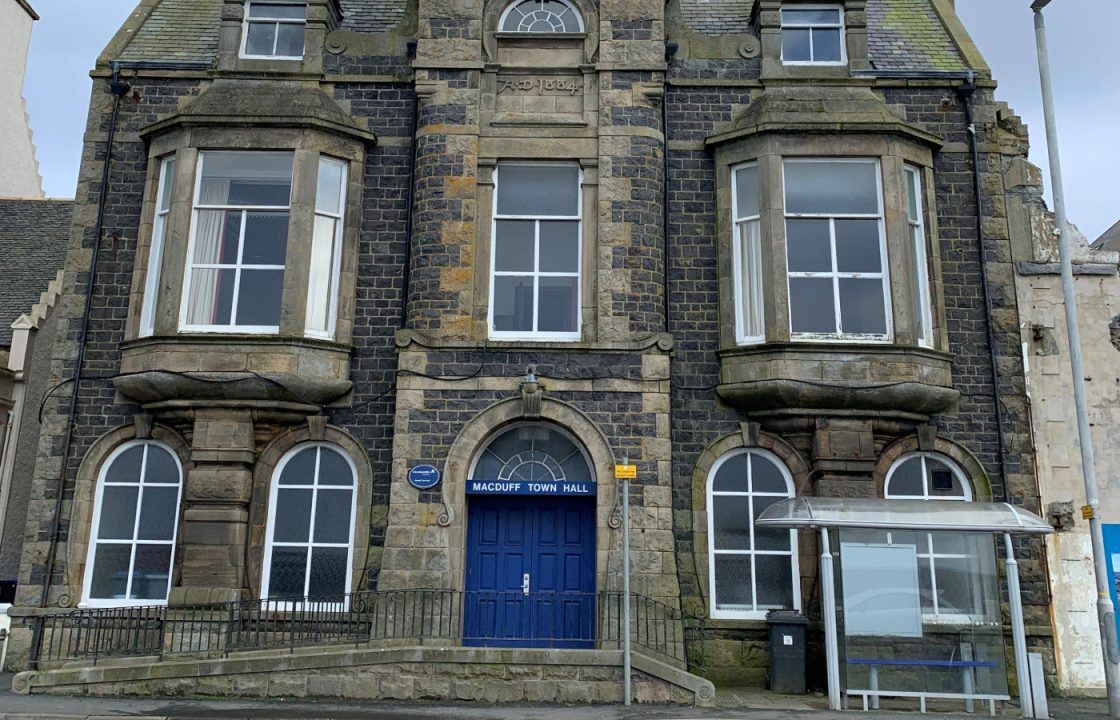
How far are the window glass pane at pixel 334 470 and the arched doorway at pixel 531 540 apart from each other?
1.85 meters

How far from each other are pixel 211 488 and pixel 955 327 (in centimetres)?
1087

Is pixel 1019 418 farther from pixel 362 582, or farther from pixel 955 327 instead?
pixel 362 582

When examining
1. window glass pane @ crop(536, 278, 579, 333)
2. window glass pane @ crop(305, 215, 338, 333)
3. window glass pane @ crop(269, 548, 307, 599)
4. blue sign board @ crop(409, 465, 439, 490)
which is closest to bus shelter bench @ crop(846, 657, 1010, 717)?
blue sign board @ crop(409, 465, 439, 490)

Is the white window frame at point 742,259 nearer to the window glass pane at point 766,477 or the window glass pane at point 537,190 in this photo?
the window glass pane at point 766,477

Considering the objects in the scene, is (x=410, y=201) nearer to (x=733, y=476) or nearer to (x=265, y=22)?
(x=265, y=22)

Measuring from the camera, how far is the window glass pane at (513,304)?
13773 mm

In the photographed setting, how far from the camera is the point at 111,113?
1498 centimetres

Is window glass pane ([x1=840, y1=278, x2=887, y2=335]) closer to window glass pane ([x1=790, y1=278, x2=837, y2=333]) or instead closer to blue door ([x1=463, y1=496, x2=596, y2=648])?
window glass pane ([x1=790, y1=278, x2=837, y2=333])

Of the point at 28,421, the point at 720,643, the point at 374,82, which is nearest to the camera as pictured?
the point at 720,643

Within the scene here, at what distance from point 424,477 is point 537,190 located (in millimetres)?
4618

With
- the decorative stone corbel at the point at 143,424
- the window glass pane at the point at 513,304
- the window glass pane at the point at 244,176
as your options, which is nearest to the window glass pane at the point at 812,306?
the window glass pane at the point at 513,304

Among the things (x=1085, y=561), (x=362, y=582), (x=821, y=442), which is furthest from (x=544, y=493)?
(x=1085, y=561)

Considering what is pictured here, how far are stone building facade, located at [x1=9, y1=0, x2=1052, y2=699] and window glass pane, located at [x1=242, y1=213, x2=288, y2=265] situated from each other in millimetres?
47

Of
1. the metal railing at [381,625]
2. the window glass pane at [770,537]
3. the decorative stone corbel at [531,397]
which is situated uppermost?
the decorative stone corbel at [531,397]
